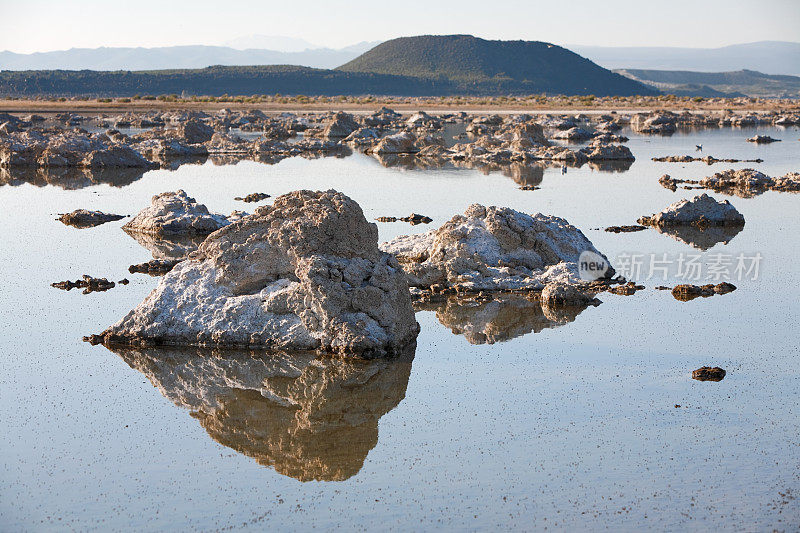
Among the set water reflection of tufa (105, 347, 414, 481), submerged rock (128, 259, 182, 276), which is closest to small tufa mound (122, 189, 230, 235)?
submerged rock (128, 259, 182, 276)

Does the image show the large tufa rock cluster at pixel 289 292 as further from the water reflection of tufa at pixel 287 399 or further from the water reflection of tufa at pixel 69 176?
the water reflection of tufa at pixel 69 176

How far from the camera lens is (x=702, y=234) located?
1636 cm

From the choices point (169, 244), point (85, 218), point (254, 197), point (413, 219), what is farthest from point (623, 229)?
point (85, 218)

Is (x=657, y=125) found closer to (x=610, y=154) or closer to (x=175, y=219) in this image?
(x=610, y=154)

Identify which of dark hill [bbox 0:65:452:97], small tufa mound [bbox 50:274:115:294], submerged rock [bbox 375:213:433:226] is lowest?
dark hill [bbox 0:65:452:97]

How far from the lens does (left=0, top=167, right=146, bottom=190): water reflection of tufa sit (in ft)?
82.4

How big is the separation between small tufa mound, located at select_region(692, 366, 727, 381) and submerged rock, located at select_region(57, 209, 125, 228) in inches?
498

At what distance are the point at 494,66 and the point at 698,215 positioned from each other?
421 ft

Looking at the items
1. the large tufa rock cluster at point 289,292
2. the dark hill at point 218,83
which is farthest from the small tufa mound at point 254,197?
the dark hill at point 218,83

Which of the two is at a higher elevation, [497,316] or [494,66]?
[494,66]

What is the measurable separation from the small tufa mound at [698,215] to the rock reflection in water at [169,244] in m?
7.91

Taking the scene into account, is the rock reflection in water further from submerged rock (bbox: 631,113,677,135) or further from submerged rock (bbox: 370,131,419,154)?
submerged rock (bbox: 631,113,677,135)

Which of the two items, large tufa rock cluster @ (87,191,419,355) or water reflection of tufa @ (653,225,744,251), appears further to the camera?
water reflection of tufa @ (653,225,744,251)

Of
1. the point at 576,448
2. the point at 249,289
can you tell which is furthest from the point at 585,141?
the point at 576,448
